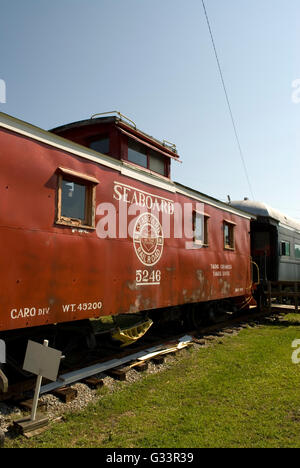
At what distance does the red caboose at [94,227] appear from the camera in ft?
15.0

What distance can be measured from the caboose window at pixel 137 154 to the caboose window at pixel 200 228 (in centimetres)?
220

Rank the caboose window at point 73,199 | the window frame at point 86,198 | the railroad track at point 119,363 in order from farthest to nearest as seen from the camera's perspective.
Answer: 1. the caboose window at point 73,199
2. the window frame at point 86,198
3. the railroad track at point 119,363

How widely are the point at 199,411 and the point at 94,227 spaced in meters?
3.19

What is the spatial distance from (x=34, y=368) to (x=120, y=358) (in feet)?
9.55

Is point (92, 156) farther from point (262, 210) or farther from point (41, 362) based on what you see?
point (262, 210)

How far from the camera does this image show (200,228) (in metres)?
9.27

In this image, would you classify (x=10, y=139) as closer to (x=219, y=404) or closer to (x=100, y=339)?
(x=219, y=404)

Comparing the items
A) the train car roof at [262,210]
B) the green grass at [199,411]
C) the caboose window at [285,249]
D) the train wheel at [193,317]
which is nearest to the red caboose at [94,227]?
the train wheel at [193,317]

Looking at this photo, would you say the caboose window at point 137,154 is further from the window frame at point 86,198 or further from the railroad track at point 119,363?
the railroad track at point 119,363

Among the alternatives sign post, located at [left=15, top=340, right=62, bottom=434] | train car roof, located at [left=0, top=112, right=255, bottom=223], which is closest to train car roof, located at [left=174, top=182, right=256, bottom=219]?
train car roof, located at [left=0, top=112, right=255, bottom=223]

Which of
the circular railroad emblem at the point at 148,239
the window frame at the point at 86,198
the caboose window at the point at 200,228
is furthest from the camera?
the caboose window at the point at 200,228

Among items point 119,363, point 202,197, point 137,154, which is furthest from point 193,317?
point 137,154

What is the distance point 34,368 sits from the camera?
13.5 feet

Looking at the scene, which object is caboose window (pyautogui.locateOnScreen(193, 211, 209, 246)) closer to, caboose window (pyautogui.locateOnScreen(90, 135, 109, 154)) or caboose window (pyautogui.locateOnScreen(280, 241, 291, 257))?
caboose window (pyautogui.locateOnScreen(90, 135, 109, 154))
